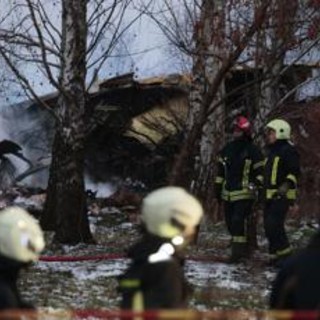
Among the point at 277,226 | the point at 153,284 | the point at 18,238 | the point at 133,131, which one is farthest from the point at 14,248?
the point at 133,131

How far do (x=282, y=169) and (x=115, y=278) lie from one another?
231 centimetres

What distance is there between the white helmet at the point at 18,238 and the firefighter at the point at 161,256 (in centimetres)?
48

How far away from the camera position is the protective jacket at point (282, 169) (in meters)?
9.71

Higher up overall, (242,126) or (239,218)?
(242,126)

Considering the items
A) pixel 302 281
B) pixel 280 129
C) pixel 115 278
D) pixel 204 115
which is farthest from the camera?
pixel 280 129

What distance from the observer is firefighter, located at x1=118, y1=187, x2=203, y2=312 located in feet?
12.8

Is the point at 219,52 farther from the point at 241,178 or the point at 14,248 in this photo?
the point at 14,248

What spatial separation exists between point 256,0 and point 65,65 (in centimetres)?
289

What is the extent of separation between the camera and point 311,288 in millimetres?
3807

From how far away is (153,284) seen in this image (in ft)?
12.9

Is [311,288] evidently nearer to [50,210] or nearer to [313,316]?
[313,316]

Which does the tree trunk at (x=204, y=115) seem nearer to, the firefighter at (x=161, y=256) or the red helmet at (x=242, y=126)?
the red helmet at (x=242, y=126)

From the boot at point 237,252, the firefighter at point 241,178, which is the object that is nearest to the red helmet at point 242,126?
the firefighter at point 241,178

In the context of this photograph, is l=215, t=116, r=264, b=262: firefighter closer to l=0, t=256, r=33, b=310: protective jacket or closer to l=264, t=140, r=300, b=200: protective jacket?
l=264, t=140, r=300, b=200: protective jacket
